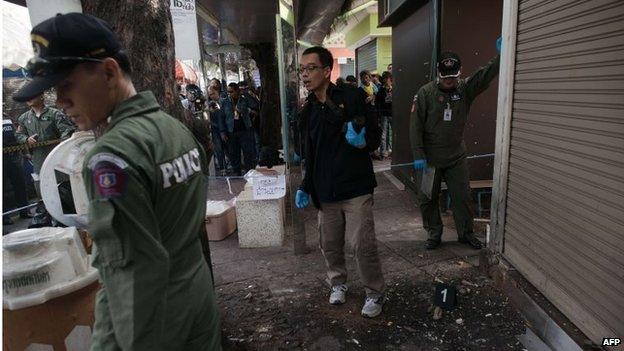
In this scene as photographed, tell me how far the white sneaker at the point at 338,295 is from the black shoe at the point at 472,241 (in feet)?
5.89

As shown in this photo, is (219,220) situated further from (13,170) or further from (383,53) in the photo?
(383,53)

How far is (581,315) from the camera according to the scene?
249 cm

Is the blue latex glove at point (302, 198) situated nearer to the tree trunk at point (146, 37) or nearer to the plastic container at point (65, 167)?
the tree trunk at point (146, 37)

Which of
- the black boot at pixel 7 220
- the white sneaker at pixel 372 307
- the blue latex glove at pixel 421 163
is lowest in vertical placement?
the black boot at pixel 7 220

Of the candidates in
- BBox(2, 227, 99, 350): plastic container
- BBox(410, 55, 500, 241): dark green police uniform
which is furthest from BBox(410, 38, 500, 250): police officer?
BBox(2, 227, 99, 350): plastic container

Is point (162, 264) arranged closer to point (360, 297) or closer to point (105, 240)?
point (105, 240)

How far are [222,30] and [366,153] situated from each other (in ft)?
31.0

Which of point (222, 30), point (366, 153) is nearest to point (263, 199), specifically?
point (366, 153)

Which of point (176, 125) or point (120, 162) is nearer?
point (120, 162)

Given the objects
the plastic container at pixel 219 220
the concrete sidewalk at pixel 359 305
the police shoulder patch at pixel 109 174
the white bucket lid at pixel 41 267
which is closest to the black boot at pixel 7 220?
the plastic container at pixel 219 220

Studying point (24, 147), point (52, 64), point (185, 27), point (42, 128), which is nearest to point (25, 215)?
point (24, 147)

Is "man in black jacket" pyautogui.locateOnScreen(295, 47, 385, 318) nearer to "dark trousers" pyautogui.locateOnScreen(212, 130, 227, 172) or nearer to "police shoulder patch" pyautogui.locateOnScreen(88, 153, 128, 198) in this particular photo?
"police shoulder patch" pyautogui.locateOnScreen(88, 153, 128, 198)

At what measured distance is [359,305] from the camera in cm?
368

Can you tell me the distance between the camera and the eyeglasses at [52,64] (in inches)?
52.5
